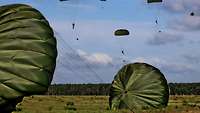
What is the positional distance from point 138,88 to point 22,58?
2305 cm

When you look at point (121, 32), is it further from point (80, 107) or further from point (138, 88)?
point (80, 107)

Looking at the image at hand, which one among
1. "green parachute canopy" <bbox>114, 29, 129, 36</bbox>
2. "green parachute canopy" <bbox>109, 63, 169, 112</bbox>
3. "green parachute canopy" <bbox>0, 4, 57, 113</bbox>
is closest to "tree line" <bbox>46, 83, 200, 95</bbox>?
"green parachute canopy" <bbox>109, 63, 169, 112</bbox>

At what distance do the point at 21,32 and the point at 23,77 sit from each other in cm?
108

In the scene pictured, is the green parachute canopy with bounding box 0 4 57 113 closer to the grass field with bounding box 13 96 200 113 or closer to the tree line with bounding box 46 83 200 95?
the grass field with bounding box 13 96 200 113

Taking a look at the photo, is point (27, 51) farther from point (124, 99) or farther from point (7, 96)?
point (124, 99)

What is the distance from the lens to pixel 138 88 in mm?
→ 33875

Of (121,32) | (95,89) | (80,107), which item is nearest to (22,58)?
(121,32)

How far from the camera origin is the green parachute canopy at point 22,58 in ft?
37.1

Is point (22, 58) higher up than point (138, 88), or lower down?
higher up

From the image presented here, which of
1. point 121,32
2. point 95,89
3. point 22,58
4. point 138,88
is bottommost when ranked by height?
point 95,89

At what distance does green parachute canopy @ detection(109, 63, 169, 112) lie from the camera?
33938 mm

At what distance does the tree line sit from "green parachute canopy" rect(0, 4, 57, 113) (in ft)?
330

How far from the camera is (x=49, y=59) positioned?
11.5 meters

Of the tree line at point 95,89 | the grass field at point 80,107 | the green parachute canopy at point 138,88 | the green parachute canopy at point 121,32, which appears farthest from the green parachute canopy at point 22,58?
the tree line at point 95,89
